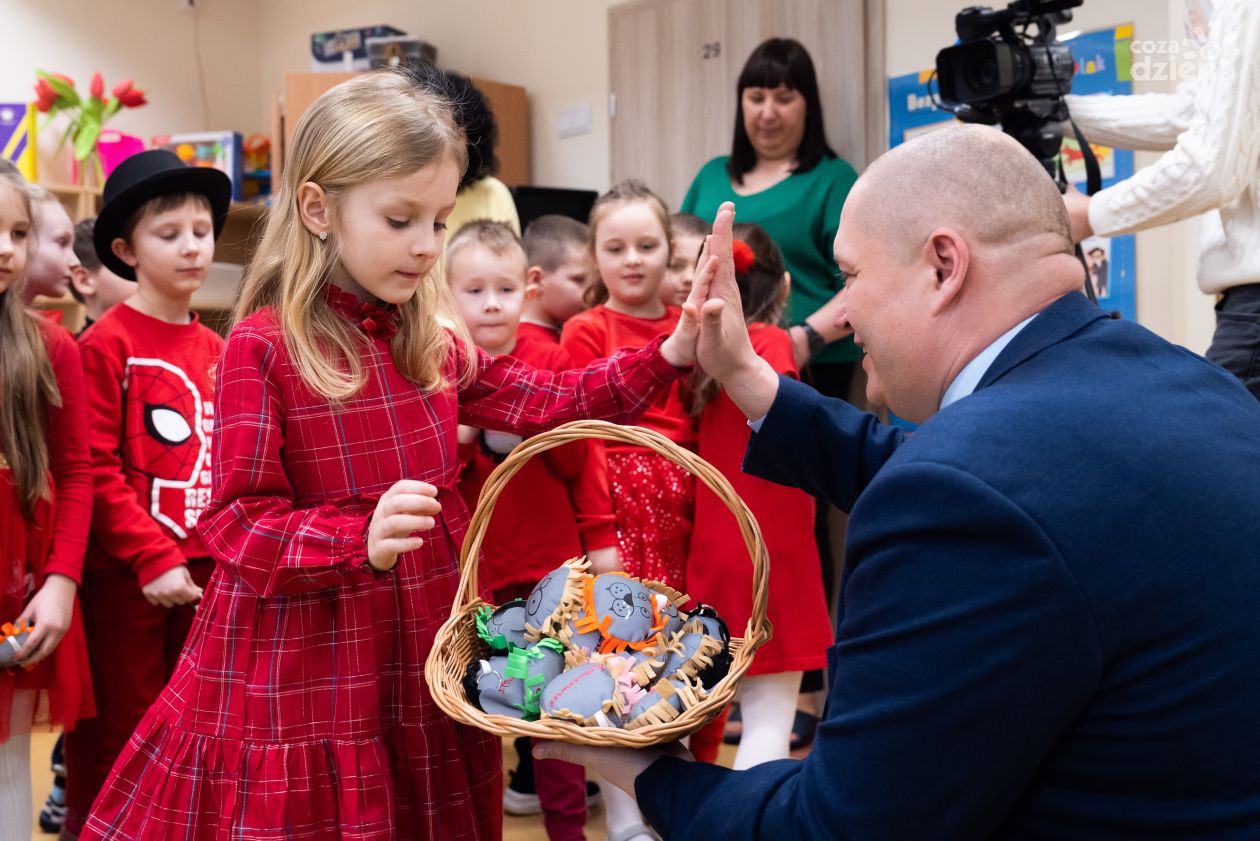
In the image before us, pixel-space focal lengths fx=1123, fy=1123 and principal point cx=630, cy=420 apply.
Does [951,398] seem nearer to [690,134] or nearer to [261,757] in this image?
[261,757]

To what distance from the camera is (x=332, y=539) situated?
121 centimetres

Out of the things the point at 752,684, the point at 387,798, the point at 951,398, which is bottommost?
the point at 752,684

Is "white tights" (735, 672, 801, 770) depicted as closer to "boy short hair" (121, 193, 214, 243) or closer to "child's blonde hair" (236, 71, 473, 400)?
"child's blonde hair" (236, 71, 473, 400)

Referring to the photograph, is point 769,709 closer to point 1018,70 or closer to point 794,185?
point 1018,70

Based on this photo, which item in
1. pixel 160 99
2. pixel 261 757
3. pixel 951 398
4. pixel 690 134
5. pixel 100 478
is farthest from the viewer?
pixel 160 99

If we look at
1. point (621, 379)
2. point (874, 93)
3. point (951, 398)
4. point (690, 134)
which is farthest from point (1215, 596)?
point (690, 134)

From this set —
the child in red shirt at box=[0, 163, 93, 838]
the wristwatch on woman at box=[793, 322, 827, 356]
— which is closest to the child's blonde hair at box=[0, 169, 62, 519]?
the child in red shirt at box=[0, 163, 93, 838]

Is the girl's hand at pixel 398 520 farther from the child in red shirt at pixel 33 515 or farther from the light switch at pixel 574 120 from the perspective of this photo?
the light switch at pixel 574 120

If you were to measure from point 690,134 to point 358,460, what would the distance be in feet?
10.5

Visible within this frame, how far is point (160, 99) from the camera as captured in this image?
5734 mm

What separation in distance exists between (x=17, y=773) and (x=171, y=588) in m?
0.36

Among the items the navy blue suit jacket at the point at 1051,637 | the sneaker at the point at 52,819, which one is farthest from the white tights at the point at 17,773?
the navy blue suit jacket at the point at 1051,637

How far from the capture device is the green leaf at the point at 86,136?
4926 millimetres

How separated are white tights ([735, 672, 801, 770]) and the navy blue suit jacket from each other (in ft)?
3.68
